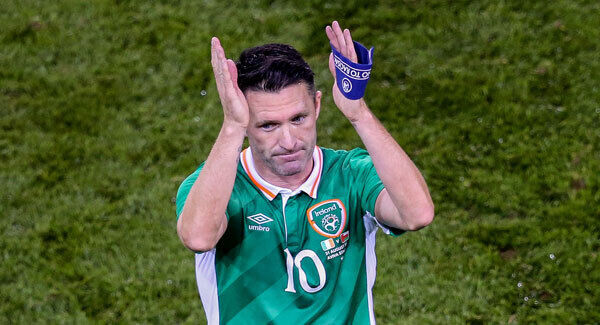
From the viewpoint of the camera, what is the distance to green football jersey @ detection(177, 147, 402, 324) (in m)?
4.57

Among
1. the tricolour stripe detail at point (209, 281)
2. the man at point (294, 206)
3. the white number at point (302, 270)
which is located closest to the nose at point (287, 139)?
the man at point (294, 206)

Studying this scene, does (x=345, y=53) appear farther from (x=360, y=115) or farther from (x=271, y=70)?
(x=271, y=70)

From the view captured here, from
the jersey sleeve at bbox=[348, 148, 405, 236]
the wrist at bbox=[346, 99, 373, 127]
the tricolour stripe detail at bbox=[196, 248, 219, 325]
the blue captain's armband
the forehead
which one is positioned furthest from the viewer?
the tricolour stripe detail at bbox=[196, 248, 219, 325]

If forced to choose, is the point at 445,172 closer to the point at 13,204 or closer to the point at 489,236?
the point at 489,236

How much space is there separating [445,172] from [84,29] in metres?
5.52

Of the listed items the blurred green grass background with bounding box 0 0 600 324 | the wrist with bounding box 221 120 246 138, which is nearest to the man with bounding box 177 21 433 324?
the wrist with bounding box 221 120 246 138

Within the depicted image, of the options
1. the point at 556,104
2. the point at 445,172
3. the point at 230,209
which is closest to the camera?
the point at 230,209

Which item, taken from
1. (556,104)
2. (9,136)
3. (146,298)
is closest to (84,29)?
(9,136)

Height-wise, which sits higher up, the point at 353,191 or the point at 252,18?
the point at 353,191

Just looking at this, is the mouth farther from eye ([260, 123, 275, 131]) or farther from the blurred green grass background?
Result: the blurred green grass background

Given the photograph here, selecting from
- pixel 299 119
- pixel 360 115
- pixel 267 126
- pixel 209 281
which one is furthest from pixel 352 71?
pixel 209 281

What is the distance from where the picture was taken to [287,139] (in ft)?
14.2

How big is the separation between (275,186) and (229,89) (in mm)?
712

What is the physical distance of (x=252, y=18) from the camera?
11.4 m
